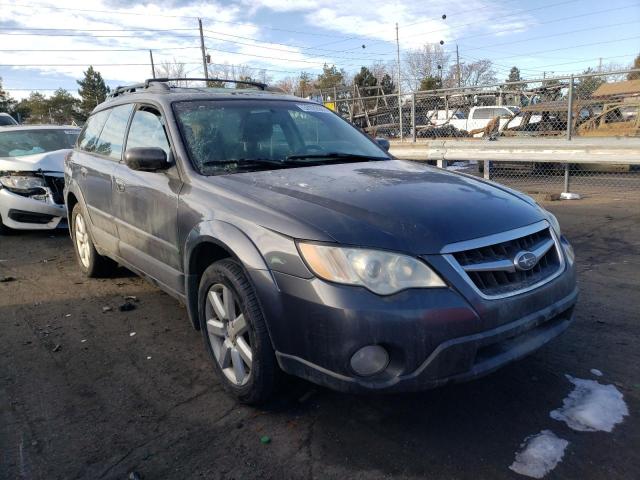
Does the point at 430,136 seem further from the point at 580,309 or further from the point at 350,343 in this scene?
the point at 350,343

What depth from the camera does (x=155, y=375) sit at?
3.20 meters

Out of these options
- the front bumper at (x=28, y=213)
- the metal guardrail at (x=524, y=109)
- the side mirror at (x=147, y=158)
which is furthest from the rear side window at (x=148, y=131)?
the metal guardrail at (x=524, y=109)

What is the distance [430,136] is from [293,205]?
11625mm

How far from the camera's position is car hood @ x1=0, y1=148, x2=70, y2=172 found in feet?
23.7

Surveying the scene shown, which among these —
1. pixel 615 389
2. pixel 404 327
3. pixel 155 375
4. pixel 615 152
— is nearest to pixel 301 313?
pixel 404 327

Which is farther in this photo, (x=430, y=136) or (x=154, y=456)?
(x=430, y=136)

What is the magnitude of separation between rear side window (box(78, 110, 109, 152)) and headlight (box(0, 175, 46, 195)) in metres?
2.32

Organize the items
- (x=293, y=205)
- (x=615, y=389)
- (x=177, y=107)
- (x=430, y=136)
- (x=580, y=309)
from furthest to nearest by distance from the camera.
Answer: (x=430, y=136) → (x=580, y=309) → (x=177, y=107) → (x=615, y=389) → (x=293, y=205)

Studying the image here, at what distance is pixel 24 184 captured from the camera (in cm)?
717

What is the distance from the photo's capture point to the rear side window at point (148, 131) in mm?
3514

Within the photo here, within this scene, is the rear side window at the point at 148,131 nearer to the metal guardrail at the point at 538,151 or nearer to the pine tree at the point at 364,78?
the metal guardrail at the point at 538,151

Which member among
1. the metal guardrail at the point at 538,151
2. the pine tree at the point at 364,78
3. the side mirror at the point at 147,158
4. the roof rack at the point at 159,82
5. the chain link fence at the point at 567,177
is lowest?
A: the chain link fence at the point at 567,177

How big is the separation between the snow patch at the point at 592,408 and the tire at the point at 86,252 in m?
4.24

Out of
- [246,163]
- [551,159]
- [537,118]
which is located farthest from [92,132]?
[537,118]
